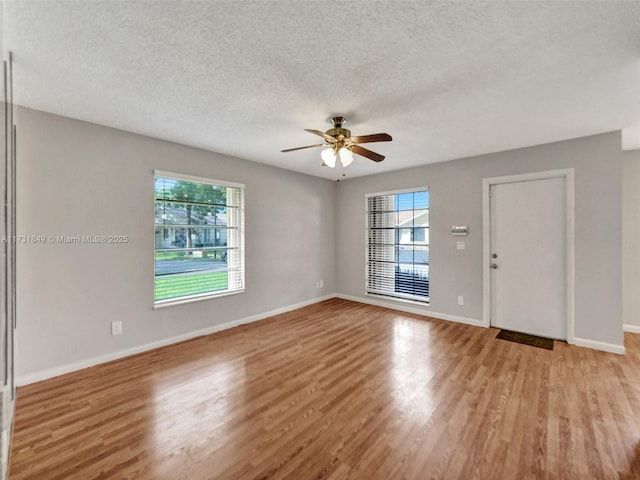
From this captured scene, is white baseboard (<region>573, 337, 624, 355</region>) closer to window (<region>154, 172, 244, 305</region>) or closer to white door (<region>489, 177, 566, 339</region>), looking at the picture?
white door (<region>489, 177, 566, 339</region>)

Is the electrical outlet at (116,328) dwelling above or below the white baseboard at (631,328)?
above

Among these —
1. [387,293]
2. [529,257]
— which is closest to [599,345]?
[529,257]

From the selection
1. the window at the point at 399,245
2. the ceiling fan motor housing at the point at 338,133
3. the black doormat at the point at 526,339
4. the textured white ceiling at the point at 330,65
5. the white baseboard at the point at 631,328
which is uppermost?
the textured white ceiling at the point at 330,65

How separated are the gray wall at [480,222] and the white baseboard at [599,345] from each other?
0.04m

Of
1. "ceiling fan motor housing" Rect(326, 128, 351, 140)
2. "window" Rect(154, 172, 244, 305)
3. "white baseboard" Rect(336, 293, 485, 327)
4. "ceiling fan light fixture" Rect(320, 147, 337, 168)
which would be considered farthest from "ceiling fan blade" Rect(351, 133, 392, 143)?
"white baseboard" Rect(336, 293, 485, 327)

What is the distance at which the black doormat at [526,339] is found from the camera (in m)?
3.38

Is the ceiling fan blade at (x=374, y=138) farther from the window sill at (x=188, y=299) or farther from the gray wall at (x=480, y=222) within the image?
the window sill at (x=188, y=299)

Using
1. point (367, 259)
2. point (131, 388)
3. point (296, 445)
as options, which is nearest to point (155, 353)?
point (131, 388)

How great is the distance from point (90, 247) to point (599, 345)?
584 cm

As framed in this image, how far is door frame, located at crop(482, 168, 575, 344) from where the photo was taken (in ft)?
11.0

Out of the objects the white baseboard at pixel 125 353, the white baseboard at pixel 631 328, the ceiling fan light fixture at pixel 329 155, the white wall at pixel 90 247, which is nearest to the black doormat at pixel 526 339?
the white baseboard at pixel 631 328

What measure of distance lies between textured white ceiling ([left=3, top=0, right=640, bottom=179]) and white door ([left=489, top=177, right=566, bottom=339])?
882mm

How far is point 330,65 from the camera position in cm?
191

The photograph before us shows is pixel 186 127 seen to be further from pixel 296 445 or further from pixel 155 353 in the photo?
pixel 296 445
